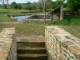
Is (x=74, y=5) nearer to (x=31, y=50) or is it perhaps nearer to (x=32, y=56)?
Answer: (x=31, y=50)

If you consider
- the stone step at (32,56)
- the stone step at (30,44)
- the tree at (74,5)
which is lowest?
the stone step at (32,56)

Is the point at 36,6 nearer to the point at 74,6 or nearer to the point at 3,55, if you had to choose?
the point at 74,6

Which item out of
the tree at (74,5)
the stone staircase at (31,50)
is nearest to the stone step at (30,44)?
the stone staircase at (31,50)

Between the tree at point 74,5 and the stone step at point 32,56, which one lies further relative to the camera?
the tree at point 74,5

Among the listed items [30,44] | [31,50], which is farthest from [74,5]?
[31,50]

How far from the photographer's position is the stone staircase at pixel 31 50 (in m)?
6.16

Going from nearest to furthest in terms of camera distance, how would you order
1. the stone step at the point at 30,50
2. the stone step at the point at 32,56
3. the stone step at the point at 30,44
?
the stone step at the point at 32,56 < the stone step at the point at 30,50 < the stone step at the point at 30,44

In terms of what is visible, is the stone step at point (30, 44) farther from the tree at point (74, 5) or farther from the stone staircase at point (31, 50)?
the tree at point (74, 5)

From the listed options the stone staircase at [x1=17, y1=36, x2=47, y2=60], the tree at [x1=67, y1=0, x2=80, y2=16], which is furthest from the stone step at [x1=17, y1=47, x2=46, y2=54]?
the tree at [x1=67, y1=0, x2=80, y2=16]

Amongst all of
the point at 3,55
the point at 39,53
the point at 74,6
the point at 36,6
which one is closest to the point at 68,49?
the point at 3,55

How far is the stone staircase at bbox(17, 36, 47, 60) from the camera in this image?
20.2ft

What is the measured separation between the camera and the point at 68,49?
348cm

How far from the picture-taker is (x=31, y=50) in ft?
20.9

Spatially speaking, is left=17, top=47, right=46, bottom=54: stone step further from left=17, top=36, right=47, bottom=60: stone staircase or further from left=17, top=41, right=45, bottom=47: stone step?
left=17, top=41, right=45, bottom=47: stone step
